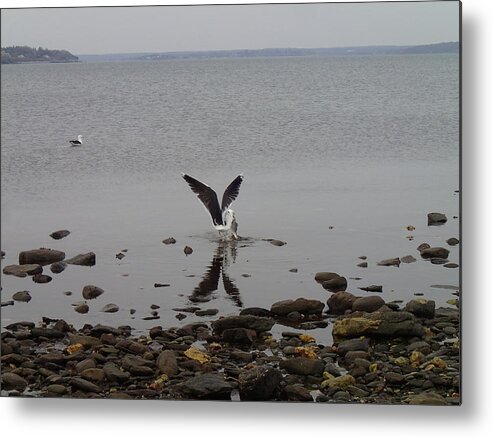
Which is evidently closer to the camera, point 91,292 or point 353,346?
point 353,346

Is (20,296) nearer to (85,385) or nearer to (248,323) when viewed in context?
(85,385)

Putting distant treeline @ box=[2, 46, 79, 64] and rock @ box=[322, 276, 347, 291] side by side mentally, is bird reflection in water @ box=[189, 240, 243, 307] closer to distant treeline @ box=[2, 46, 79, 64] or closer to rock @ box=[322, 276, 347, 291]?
rock @ box=[322, 276, 347, 291]

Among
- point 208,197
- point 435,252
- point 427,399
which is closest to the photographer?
point 427,399

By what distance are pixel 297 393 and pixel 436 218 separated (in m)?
0.89

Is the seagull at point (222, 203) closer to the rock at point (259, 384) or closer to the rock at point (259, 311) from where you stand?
the rock at point (259, 311)

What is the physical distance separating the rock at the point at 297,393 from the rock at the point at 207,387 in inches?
9.0

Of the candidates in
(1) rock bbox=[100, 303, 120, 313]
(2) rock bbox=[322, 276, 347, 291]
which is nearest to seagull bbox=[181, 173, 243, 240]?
(2) rock bbox=[322, 276, 347, 291]

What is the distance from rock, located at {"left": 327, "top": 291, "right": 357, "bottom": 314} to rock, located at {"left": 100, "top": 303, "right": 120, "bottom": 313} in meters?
0.88

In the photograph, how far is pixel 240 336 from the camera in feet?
15.0

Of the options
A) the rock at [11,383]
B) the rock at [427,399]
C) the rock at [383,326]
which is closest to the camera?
the rock at [427,399]

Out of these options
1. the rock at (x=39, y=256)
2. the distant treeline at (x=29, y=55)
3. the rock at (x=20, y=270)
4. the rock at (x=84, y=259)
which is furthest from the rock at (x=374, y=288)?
the distant treeline at (x=29, y=55)

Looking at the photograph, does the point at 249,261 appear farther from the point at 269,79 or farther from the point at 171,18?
the point at 171,18

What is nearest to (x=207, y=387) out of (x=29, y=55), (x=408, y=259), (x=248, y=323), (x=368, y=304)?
(x=248, y=323)

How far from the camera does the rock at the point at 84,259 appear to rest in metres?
4.68
